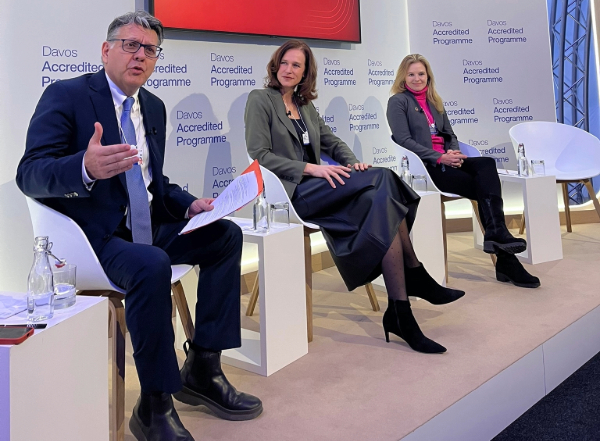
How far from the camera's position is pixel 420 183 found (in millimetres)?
3521

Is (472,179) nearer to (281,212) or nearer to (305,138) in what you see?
(305,138)

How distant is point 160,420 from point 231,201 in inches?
28.1

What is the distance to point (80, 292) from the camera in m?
1.84

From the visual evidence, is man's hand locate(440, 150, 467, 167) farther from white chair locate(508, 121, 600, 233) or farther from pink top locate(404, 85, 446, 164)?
white chair locate(508, 121, 600, 233)

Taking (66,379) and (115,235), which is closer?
(66,379)

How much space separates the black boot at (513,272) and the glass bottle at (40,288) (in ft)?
9.23

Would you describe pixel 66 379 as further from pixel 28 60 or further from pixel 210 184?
pixel 210 184

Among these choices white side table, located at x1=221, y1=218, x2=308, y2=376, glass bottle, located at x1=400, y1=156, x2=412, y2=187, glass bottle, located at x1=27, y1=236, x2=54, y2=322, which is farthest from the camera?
glass bottle, located at x1=400, y1=156, x2=412, y2=187

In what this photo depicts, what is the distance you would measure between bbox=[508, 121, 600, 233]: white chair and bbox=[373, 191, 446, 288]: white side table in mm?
1552

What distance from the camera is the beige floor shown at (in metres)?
1.85

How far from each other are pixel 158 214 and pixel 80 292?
1.43ft

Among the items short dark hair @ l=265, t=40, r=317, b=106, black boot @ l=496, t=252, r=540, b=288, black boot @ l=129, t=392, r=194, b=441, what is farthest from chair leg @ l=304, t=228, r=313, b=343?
black boot @ l=496, t=252, r=540, b=288

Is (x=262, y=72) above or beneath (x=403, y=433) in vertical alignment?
above

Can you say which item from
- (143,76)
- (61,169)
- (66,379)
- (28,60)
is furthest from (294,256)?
(28,60)
